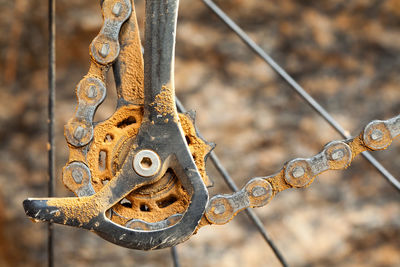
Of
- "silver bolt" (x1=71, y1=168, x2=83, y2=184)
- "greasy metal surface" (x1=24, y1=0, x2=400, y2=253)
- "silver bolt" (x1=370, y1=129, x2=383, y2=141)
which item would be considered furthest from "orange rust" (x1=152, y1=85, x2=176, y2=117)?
"silver bolt" (x1=370, y1=129, x2=383, y2=141)

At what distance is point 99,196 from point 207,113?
2.58ft

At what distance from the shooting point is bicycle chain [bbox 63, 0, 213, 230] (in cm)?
48

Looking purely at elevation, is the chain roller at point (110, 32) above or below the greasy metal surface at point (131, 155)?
above

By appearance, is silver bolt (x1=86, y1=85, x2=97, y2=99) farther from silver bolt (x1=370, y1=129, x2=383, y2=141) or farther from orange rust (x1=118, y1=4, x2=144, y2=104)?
silver bolt (x1=370, y1=129, x2=383, y2=141)

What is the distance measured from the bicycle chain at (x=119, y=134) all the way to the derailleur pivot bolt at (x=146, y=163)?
25 millimetres

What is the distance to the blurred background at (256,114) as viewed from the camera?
121 centimetres

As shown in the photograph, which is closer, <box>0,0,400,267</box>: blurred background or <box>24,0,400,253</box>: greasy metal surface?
<box>24,0,400,253</box>: greasy metal surface

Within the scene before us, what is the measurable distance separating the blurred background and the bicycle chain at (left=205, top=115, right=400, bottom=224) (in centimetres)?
71

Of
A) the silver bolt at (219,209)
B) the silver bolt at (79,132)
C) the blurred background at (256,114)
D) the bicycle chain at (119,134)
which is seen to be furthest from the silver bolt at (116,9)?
the blurred background at (256,114)

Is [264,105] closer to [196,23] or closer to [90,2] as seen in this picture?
[196,23]

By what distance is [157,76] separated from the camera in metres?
0.47

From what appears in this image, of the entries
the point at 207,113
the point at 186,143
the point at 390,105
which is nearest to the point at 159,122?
the point at 186,143

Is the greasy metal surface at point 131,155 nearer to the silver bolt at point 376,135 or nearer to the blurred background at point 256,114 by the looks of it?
the silver bolt at point 376,135

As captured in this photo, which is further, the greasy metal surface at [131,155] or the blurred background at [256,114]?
the blurred background at [256,114]
